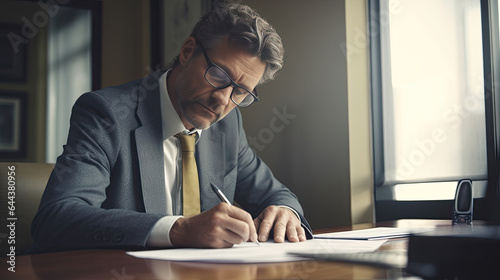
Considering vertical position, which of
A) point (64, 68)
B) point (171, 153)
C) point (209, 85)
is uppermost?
point (64, 68)

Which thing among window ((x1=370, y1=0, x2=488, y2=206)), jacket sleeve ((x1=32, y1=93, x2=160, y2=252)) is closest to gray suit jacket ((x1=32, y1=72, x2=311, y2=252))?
jacket sleeve ((x1=32, y1=93, x2=160, y2=252))

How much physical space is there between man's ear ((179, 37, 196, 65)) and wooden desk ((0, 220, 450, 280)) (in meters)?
1.00

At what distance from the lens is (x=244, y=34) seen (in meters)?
1.64

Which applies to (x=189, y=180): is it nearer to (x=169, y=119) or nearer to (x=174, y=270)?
(x=169, y=119)

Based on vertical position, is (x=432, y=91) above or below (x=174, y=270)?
above

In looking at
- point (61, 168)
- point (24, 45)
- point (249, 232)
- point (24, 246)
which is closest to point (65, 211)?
point (61, 168)

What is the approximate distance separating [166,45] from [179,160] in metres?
2.33

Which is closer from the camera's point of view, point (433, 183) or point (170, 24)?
point (433, 183)

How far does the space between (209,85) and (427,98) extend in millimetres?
1038

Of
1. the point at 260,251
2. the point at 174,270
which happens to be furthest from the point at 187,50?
the point at 174,270

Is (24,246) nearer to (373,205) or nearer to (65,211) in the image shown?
(65,211)

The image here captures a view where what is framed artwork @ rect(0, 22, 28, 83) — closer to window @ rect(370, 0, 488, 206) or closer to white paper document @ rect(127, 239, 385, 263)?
window @ rect(370, 0, 488, 206)

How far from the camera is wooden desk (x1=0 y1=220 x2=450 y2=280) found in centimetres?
69

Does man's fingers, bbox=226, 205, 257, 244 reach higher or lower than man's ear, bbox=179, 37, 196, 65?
lower
